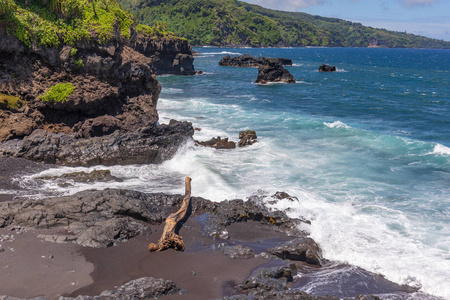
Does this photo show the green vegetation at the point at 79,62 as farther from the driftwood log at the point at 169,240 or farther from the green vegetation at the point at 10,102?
the driftwood log at the point at 169,240

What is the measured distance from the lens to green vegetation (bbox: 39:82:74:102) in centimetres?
1950

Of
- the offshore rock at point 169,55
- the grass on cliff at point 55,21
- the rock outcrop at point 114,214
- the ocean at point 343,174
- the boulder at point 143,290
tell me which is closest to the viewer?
the boulder at point 143,290

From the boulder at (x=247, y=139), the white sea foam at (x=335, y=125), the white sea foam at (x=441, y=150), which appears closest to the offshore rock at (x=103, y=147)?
the boulder at (x=247, y=139)

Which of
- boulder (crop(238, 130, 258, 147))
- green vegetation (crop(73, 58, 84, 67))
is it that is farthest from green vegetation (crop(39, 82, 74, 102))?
boulder (crop(238, 130, 258, 147))

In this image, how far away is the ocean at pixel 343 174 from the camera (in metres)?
12.5

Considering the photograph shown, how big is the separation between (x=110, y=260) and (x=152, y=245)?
1245 mm

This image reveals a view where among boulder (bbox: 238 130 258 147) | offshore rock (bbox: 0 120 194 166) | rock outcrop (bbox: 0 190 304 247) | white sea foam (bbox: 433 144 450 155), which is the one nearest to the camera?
rock outcrop (bbox: 0 190 304 247)

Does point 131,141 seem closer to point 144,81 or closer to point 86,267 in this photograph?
point 144,81

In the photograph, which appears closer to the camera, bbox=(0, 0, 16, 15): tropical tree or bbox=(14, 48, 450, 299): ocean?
bbox=(14, 48, 450, 299): ocean

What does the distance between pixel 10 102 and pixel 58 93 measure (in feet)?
7.64

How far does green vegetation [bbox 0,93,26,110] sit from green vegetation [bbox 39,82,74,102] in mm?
1088

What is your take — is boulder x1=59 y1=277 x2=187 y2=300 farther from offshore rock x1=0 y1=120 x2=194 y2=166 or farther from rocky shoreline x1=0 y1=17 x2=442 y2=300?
offshore rock x1=0 y1=120 x2=194 y2=166

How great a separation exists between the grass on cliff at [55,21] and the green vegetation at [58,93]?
7.62ft

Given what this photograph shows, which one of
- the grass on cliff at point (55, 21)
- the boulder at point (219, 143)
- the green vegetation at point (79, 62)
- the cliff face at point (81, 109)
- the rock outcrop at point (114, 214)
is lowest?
the rock outcrop at point (114, 214)
